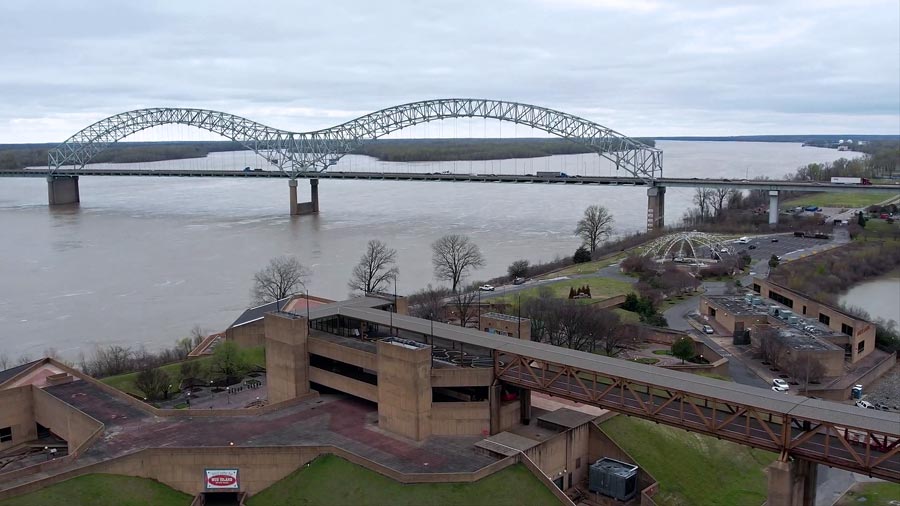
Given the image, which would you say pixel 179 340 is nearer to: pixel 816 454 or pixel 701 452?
pixel 701 452

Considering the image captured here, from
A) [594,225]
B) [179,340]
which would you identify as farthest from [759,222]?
[179,340]

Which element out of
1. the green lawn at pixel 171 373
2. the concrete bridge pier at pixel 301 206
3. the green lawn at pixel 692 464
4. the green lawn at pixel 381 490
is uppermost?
the concrete bridge pier at pixel 301 206

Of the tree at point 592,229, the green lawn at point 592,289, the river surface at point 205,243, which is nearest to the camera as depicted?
the river surface at point 205,243

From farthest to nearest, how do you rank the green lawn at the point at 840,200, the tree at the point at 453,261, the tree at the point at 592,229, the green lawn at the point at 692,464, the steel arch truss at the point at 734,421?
the green lawn at the point at 840,200 < the tree at the point at 592,229 < the tree at the point at 453,261 < the green lawn at the point at 692,464 < the steel arch truss at the point at 734,421

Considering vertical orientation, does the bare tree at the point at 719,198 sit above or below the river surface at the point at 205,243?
above

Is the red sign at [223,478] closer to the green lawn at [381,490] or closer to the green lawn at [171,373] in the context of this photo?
the green lawn at [381,490]

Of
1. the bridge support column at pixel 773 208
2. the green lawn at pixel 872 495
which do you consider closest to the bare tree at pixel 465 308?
the green lawn at pixel 872 495

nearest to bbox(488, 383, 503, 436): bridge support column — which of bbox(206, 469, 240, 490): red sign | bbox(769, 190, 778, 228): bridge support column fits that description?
bbox(206, 469, 240, 490): red sign
